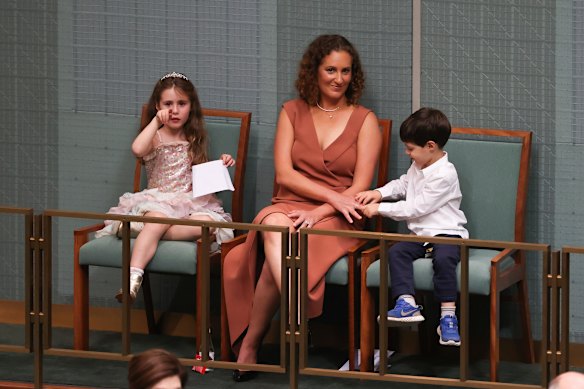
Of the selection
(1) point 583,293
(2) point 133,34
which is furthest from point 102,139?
(1) point 583,293

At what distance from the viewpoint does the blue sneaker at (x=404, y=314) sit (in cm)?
638

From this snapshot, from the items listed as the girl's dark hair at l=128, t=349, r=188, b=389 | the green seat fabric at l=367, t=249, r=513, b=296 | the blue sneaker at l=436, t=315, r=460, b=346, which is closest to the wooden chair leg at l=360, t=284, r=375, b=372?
the green seat fabric at l=367, t=249, r=513, b=296

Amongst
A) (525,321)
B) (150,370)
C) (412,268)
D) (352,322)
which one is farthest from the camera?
(525,321)

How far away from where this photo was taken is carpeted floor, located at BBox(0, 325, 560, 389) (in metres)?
6.74

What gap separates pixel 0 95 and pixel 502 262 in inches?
110

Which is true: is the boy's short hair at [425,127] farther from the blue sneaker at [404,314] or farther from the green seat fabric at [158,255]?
the green seat fabric at [158,255]

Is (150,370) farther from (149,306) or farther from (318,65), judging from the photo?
(149,306)

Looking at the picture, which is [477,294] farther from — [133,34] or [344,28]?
[133,34]

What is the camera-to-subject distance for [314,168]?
7.07 metres

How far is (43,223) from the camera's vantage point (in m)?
6.57

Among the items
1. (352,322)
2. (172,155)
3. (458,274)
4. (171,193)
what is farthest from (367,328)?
(172,155)

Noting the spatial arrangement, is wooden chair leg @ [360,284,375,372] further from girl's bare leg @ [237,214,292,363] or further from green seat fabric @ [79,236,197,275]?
green seat fabric @ [79,236,197,275]

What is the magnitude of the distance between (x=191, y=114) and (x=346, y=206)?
0.91 metres

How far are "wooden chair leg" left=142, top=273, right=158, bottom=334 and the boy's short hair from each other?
1635 millimetres
